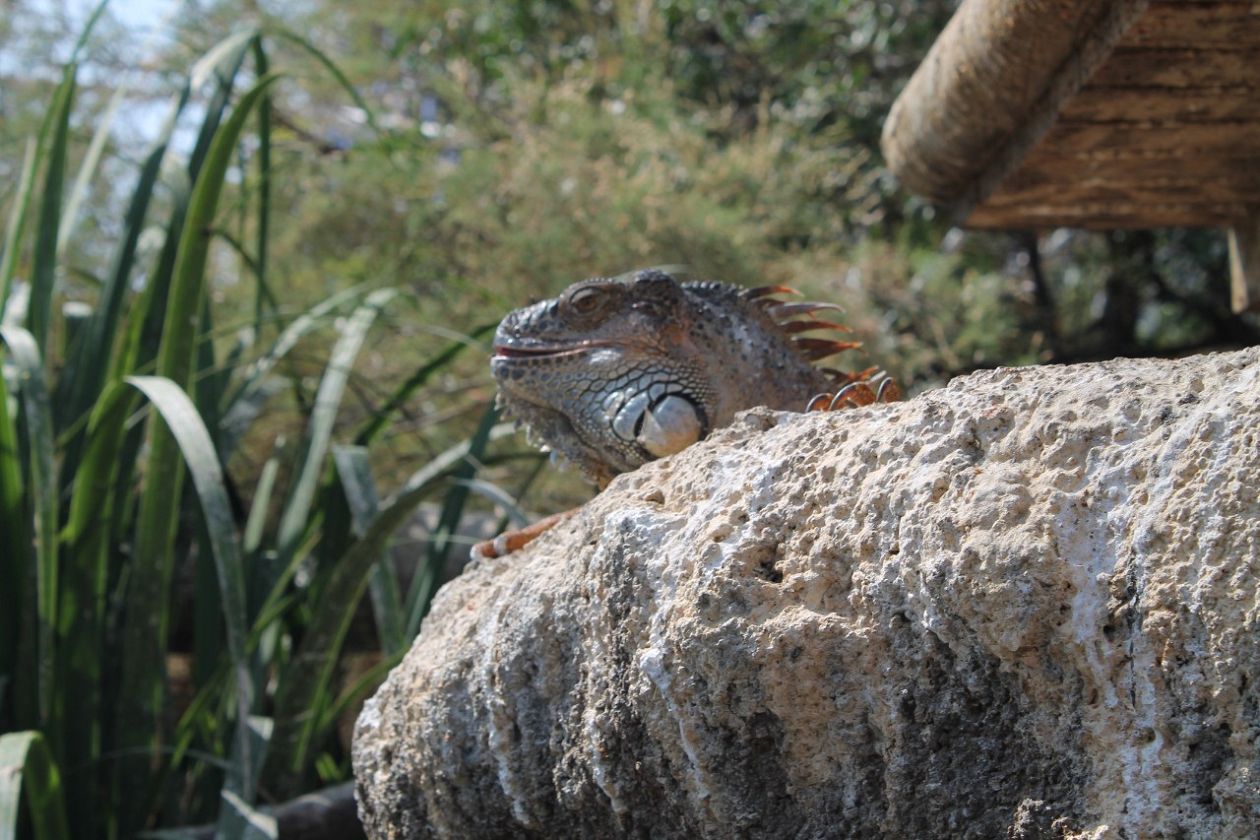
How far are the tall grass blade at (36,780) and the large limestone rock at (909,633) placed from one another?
1610 mm

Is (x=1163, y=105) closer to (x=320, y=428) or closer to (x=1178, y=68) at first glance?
(x=1178, y=68)

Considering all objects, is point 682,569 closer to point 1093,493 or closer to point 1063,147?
point 1093,493

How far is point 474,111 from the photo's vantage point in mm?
9250

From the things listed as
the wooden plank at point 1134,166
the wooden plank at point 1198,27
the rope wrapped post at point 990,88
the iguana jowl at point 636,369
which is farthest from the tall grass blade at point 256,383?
the wooden plank at point 1198,27

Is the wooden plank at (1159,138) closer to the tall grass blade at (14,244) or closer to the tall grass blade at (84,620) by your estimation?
the tall grass blade at (84,620)

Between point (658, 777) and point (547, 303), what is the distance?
1013mm

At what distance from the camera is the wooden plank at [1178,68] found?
3.11m

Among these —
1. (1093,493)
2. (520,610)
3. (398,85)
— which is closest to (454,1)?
(398,85)

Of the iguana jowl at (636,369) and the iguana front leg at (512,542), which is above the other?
the iguana jowl at (636,369)

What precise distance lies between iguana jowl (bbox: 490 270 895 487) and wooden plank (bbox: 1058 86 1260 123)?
1139 mm

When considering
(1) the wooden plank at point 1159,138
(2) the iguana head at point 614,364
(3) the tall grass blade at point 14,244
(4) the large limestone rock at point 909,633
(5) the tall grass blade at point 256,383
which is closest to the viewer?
(4) the large limestone rock at point 909,633

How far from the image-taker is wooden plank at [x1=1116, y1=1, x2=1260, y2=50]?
2881 millimetres

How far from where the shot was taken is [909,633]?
162cm

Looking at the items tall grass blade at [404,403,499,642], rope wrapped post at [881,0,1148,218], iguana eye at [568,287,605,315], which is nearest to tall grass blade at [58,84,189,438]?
tall grass blade at [404,403,499,642]
